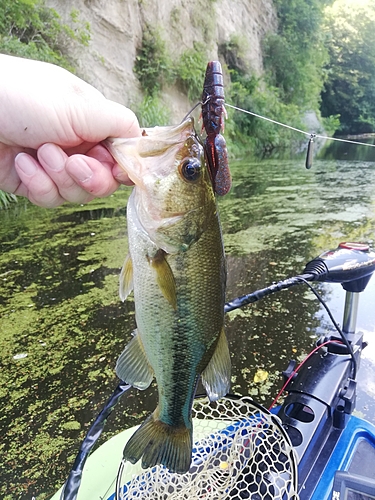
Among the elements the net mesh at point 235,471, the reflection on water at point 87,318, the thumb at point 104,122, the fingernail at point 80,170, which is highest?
the thumb at point 104,122

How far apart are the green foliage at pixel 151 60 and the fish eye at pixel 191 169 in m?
11.6

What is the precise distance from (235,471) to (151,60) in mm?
12320

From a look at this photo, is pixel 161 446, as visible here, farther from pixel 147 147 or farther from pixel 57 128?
pixel 57 128

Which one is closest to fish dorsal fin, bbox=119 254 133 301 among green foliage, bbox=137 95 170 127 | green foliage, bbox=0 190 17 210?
green foliage, bbox=0 190 17 210

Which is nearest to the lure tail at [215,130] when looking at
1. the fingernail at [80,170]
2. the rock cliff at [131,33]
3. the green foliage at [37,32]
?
the fingernail at [80,170]

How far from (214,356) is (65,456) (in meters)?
1.27

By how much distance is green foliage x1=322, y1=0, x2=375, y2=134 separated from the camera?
3075cm

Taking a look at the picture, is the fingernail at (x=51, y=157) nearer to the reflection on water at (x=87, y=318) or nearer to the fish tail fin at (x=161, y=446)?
the fish tail fin at (x=161, y=446)

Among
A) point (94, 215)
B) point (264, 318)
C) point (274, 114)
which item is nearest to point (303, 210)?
point (94, 215)

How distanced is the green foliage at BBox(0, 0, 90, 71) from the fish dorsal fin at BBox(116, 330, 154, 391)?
7.05m

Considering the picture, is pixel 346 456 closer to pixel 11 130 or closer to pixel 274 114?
pixel 11 130

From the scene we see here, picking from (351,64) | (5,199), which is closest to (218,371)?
(5,199)

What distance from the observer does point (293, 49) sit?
838 inches

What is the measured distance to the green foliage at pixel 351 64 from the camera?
30750mm
